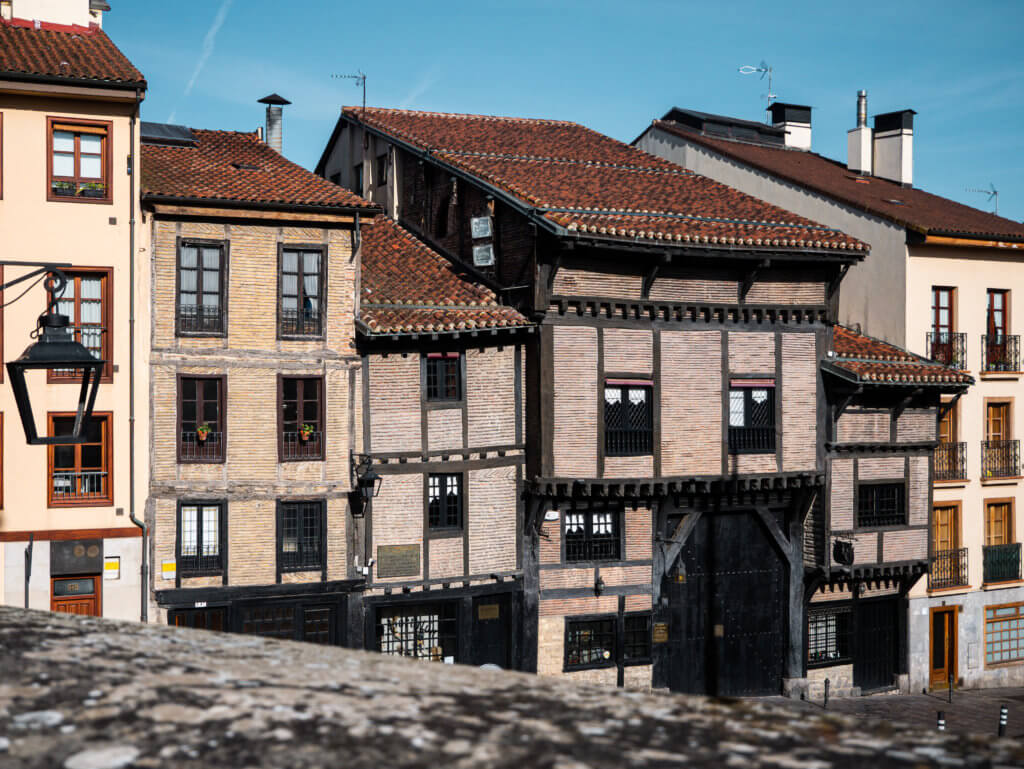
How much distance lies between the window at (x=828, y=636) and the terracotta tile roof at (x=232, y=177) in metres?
16.6

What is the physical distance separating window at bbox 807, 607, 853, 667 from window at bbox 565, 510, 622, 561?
20.8 ft

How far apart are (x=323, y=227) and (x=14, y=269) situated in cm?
653

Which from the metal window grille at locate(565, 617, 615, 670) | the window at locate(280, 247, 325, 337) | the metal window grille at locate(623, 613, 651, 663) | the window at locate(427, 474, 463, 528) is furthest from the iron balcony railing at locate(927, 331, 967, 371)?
the window at locate(280, 247, 325, 337)

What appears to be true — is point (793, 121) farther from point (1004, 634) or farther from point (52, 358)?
point (52, 358)

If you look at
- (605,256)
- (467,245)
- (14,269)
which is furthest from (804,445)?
(14,269)

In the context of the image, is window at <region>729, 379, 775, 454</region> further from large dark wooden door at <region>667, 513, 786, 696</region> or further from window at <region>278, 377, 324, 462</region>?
window at <region>278, 377, 324, 462</region>

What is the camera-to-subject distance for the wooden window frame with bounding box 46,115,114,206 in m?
23.4

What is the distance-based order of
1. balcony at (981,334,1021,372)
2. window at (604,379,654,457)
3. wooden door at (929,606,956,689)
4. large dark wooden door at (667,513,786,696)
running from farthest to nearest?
balcony at (981,334,1021,372), wooden door at (929,606,956,689), large dark wooden door at (667,513,786,696), window at (604,379,654,457)

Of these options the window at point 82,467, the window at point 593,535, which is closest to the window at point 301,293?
the window at point 82,467

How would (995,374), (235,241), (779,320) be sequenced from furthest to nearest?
1. (995,374)
2. (779,320)
3. (235,241)

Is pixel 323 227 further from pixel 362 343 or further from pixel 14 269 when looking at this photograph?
pixel 14 269

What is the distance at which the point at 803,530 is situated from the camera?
30984mm

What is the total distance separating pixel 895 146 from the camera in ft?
135

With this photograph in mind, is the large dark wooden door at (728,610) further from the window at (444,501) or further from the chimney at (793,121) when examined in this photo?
the chimney at (793,121)
